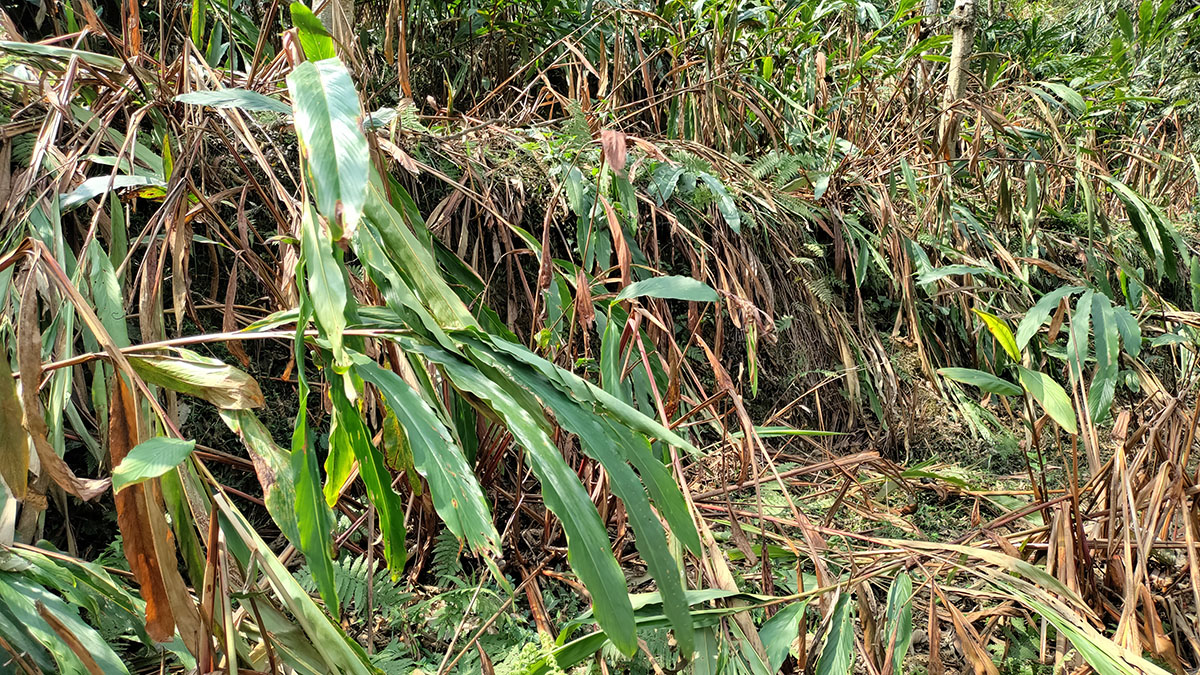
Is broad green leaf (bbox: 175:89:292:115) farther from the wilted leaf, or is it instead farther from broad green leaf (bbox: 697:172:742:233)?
broad green leaf (bbox: 697:172:742:233)

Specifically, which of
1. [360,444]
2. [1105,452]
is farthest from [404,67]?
[1105,452]

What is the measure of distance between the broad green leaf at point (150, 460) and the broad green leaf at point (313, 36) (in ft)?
1.22

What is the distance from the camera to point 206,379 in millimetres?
674

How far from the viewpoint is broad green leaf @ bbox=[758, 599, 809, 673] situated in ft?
2.81

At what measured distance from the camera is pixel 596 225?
1.50 m

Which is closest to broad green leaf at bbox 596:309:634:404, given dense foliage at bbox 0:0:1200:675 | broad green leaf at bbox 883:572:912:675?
dense foliage at bbox 0:0:1200:675

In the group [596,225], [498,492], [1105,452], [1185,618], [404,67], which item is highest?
[404,67]

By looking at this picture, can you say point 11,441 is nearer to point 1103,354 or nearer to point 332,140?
point 332,140

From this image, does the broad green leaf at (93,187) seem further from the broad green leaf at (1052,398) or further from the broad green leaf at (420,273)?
the broad green leaf at (1052,398)

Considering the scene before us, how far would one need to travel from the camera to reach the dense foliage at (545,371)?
2.14 ft

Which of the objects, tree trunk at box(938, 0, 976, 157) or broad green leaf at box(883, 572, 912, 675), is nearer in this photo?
broad green leaf at box(883, 572, 912, 675)

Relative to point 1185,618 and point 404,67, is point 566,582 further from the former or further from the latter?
point 404,67

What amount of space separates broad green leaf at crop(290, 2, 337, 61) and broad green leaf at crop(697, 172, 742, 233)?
113 cm

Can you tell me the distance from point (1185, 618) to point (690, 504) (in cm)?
75
